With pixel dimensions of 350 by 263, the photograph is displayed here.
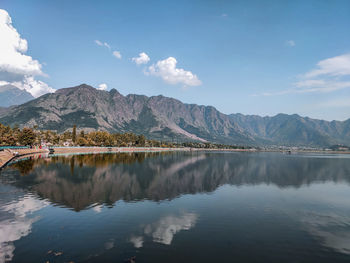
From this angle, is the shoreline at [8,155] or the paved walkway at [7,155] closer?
the shoreline at [8,155]

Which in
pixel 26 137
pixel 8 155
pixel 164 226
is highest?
pixel 26 137

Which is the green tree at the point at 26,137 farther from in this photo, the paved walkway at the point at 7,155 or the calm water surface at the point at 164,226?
the calm water surface at the point at 164,226

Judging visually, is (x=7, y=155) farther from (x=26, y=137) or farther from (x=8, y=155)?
(x=26, y=137)

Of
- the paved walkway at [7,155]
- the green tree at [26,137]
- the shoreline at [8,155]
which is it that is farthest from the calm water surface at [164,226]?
the green tree at [26,137]

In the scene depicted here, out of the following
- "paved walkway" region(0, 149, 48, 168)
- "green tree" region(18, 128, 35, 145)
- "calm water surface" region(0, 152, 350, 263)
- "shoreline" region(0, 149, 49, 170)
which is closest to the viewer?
"calm water surface" region(0, 152, 350, 263)

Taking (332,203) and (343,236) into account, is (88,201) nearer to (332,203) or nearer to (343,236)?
(343,236)

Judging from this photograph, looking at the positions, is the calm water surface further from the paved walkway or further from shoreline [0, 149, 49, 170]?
the paved walkway

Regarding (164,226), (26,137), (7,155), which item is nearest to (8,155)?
(7,155)

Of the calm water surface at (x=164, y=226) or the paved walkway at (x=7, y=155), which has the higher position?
the paved walkway at (x=7, y=155)

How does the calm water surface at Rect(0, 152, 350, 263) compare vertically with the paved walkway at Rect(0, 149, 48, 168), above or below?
below

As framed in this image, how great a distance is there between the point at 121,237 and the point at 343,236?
78.9ft

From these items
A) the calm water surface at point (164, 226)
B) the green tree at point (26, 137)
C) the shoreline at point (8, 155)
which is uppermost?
the green tree at point (26, 137)

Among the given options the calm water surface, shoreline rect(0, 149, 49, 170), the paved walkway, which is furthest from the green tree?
the calm water surface

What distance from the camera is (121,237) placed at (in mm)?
21891
